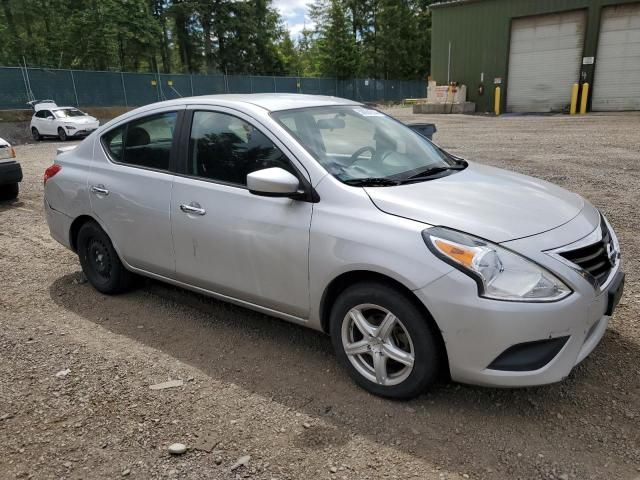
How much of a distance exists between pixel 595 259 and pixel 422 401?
119 cm

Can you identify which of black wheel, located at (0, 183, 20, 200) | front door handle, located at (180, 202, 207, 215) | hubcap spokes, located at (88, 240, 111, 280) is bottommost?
black wheel, located at (0, 183, 20, 200)

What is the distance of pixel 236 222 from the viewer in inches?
129

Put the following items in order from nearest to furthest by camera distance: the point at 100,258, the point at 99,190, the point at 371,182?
1. the point at 371,182
2. the point at 99,190
3. the point at 100,258

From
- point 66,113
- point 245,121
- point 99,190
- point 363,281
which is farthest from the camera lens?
point 66,113

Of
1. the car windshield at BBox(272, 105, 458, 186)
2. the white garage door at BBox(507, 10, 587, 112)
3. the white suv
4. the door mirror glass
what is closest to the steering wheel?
A: the car windshield at BBox(272, 105, 458, 186)

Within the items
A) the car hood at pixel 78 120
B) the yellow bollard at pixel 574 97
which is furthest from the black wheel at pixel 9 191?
the yellow bollard at pixel 574 97

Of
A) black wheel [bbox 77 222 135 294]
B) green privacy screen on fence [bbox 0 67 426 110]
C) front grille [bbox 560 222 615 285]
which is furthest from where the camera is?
green privacy screen on fence [bbox 0 67 426 110]

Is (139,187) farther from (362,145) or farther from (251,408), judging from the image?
(251,408)

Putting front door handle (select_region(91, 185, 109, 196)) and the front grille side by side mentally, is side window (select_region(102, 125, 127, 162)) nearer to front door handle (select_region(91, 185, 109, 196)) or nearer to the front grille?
front door handle (select_region(91, 185, 109, 196))

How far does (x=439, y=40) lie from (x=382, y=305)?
28.4 m

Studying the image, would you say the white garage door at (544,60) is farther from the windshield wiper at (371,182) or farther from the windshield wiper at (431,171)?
the windshield wiper at (371,182)

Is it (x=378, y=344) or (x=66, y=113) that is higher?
(x=66, y=113)

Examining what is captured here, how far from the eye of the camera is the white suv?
2130 cm

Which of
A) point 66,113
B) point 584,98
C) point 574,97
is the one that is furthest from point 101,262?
point 584,98
